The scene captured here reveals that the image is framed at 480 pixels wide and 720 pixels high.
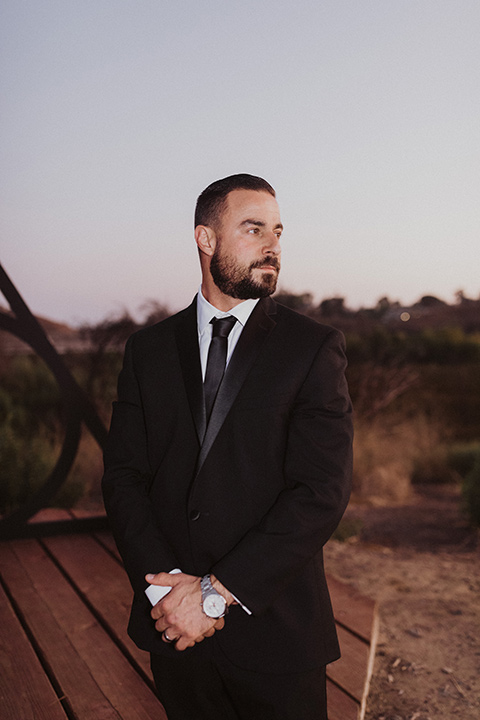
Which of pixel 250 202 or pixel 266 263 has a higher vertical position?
pixel 250 202

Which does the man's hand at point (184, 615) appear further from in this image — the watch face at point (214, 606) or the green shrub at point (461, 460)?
the green shrub at point (461, 460)

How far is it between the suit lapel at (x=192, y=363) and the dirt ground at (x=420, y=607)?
4.87 ft

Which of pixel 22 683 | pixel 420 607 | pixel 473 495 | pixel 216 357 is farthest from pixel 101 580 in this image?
pixel 473 495

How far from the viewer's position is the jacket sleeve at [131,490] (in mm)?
1364

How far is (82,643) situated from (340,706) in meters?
1.01

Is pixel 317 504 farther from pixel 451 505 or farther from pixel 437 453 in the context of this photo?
pixel 437 453

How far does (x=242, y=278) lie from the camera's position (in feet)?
4.60

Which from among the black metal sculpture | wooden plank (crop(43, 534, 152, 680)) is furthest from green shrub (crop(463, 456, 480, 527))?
the black metal sculpture

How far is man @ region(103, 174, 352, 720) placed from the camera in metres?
1.27

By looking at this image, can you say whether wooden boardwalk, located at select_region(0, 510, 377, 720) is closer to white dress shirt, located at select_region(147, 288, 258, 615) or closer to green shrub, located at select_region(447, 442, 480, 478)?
white dress shirt, located at select_region(147, 288, 258, 615)

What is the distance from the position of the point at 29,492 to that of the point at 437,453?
5290mm

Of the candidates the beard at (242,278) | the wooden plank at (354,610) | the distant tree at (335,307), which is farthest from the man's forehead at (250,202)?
the distant tree at (335,307)

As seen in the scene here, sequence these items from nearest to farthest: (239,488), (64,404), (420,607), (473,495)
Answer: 1. (239,488)
2. (64,404)
3. (420,607)
4. (473,495)

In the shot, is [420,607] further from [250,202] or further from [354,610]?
[250,202]
